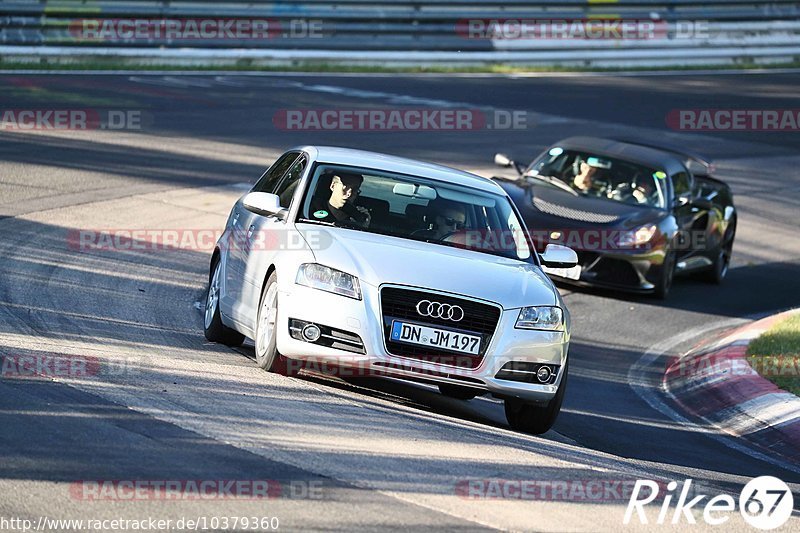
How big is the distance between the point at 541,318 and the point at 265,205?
80.8 inches

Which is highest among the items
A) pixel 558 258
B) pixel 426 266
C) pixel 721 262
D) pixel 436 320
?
pixel 426 266

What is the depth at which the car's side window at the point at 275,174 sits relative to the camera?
32.6 ft

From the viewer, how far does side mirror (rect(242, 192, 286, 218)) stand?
903cm

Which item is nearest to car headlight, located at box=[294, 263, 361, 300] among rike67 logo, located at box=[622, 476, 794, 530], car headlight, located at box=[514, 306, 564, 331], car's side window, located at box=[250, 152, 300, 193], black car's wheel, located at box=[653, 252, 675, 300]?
car headlight, located at box=[514, 306, 564, 331]

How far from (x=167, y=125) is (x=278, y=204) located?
11625mm

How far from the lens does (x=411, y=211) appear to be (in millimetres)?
9102

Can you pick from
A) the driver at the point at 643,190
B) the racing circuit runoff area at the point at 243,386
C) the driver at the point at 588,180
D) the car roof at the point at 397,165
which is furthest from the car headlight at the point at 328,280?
the driver at the point at 643,190

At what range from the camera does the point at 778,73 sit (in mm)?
32906

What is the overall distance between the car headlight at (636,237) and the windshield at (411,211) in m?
4.99

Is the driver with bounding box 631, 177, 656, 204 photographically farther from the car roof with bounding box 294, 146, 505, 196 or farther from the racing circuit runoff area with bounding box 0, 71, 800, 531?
the car roof with bounding box 294, 146, 505, 196

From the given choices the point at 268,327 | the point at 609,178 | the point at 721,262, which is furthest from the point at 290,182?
the point at 721,262

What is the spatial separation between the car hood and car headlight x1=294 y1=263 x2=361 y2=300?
4 cm

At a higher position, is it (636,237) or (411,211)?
(411,211)

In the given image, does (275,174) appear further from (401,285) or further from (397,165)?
(401,285)
